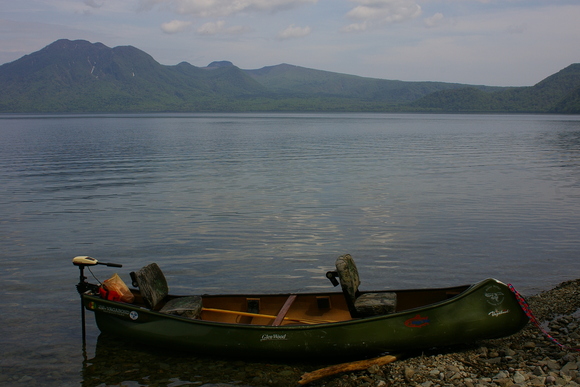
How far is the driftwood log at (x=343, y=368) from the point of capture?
1042cm

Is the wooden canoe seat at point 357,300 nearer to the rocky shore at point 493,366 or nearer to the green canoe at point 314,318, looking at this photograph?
the green canoe at point 314,318

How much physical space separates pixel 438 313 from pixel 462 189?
24364 millimetres

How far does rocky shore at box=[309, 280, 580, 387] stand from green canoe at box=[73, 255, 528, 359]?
36cm

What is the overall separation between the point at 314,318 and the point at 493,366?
384 cm

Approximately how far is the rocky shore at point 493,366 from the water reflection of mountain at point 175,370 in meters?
0.91

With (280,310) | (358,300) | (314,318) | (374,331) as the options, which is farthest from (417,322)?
(280,310)

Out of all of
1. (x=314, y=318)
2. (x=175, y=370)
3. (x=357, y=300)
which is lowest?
(x=175, y=370)

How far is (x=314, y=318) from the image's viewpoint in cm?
1230

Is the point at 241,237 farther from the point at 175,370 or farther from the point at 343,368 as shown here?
the point at 343,368

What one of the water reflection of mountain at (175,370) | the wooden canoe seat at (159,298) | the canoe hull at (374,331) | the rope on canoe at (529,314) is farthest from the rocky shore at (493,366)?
the wooden canoe seat at (159,298)

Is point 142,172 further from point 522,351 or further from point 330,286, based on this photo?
Result: point 522,351

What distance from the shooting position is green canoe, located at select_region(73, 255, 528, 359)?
10312 millimetres

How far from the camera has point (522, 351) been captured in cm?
1066

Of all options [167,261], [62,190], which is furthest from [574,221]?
[62,190]
